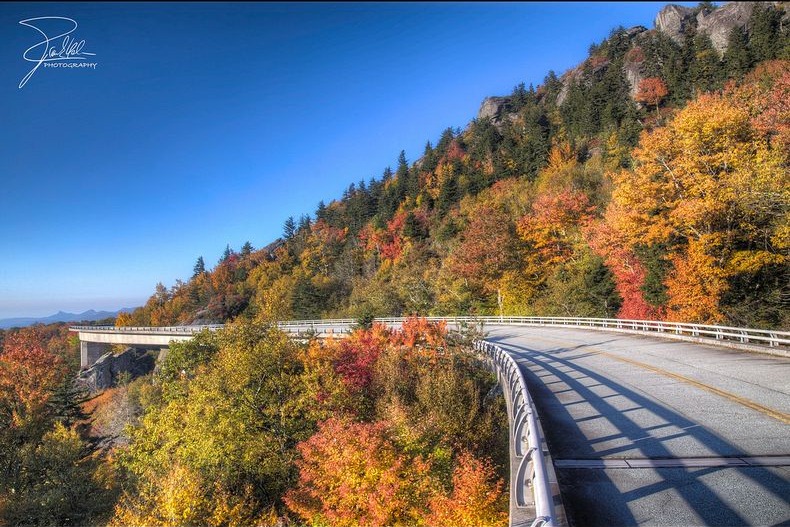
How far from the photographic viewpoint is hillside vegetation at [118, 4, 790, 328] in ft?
67.9

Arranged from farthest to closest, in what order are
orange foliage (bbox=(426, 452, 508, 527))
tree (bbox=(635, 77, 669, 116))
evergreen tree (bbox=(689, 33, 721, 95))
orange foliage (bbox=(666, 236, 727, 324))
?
tree (bbox=(635, 77, 669, 116)), evergreen tree (bbox=(689, 33, 721, 95)), orange foliage (bbox=(666, 236, 727, 324)), orange foliage (bbox=(426, 452, 508, 527))

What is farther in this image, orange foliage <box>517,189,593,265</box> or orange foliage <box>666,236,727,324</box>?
orange foliage <box>517,189,593,265</box>

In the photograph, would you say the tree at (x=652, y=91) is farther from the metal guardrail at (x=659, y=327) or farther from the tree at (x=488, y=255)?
the metal guardrail at (x=659, y=327)

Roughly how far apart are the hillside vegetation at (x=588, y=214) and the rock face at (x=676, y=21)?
37.1 inches

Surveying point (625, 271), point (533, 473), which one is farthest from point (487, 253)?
point (533, 473)

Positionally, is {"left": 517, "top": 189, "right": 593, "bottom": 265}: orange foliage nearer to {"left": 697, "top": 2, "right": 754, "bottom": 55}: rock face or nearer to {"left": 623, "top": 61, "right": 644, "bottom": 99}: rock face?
{"left": 623, "top": 61, "right": 644, "bottom": 99}: rock face

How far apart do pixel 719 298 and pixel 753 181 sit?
7.60 meters

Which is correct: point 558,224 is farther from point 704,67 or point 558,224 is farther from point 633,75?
point 633,75

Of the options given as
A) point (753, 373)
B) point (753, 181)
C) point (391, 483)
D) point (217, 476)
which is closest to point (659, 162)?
point (753, 181)

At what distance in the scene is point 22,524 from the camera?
17297 mm

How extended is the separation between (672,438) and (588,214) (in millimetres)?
38170

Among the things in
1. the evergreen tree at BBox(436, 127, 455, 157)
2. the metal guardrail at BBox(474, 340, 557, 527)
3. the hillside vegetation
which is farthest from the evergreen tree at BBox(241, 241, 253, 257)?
the metal guardrail at BBox(474, 340, 557, 527)

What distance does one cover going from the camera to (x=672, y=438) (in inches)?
282

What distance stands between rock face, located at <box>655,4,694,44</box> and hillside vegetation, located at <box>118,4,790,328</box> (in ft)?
3.09
